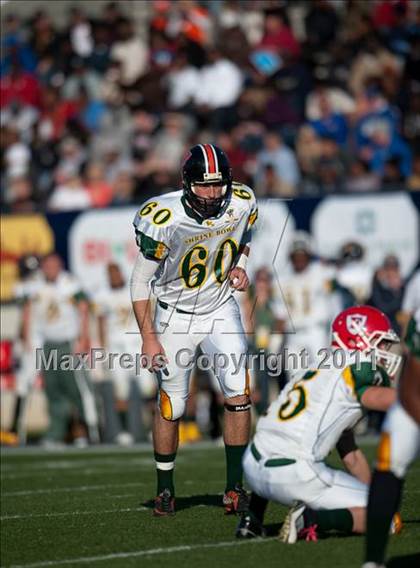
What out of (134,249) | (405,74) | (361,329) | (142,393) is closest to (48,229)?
(134,249)

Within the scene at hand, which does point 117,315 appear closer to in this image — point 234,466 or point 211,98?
point 211,98

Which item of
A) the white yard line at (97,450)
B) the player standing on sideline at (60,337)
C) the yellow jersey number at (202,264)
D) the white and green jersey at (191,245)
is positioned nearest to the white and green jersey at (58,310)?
the player standing on sideline at (60,337)

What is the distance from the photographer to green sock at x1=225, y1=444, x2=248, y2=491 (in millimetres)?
6973

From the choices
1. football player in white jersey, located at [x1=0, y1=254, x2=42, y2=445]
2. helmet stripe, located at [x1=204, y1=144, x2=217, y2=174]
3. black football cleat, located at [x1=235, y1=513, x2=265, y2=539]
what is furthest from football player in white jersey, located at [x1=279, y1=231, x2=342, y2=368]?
black football cleat, located at [x1=235, y1=513, x2=265, y2=539]

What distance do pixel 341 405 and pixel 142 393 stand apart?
309 inches

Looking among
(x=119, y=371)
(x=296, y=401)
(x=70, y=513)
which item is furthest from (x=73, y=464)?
(x=296, y=401)

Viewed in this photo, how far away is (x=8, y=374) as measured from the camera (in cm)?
1375

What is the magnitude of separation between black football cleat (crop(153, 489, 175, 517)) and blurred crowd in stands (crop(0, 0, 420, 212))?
6035 mm

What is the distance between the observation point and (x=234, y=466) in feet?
22.9

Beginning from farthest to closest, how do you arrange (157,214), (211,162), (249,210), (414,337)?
(249,210) < (157,214) < (211,162) < (414,337)

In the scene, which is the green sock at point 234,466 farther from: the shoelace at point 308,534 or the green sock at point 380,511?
the green sock at point 380,511

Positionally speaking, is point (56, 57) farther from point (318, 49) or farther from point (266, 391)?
point (266, 391)

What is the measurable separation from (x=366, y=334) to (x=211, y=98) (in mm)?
10491

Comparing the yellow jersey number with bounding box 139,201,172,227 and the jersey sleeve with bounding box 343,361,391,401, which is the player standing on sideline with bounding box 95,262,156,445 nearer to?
the yellow jersey number with bounding box 139,201,172,227
